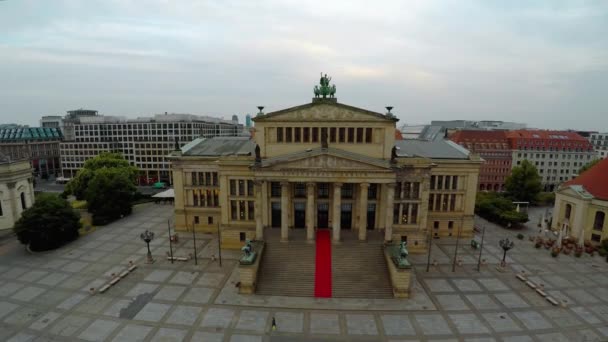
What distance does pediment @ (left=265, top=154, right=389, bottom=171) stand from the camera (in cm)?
4466

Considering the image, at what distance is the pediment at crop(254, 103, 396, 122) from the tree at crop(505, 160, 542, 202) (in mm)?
59176

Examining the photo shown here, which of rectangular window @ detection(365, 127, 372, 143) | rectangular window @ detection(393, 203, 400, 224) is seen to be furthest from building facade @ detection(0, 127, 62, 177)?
rectangular window @ detection(393, 203, 400, 224)

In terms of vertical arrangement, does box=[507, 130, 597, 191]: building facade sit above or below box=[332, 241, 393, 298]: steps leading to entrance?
above

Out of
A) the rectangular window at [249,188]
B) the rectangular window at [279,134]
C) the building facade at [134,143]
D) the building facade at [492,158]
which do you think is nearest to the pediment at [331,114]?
the rectangular window at [279,134]

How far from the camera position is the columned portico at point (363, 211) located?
151ft

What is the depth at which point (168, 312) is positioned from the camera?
3484 cm

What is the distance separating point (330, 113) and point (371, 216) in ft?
60.5

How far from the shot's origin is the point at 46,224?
51.1 metres

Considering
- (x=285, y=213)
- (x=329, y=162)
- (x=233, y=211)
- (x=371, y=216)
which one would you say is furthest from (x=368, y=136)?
(x=233, y=211)

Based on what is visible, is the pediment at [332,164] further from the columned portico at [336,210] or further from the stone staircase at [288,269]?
the stone staircase at [288,269]

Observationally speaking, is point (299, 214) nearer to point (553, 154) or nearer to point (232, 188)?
point (232, 188)

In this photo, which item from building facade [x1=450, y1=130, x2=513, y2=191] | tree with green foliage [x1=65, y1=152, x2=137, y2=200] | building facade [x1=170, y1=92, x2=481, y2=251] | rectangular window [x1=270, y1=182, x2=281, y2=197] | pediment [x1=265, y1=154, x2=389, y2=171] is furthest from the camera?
building facade [x1=450, y1=130, x2=513, y2=191]

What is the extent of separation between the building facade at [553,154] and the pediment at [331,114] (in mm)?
83924

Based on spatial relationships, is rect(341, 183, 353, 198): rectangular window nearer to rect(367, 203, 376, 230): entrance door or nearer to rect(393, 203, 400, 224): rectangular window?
rect(367, 203, 376, 230): entrance door
